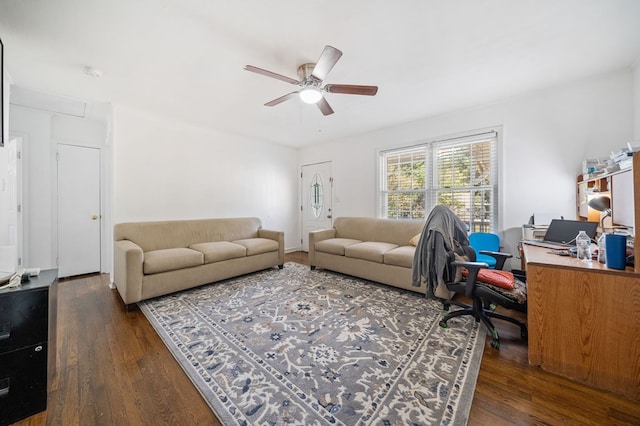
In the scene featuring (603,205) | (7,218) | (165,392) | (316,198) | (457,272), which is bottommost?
(165,392)

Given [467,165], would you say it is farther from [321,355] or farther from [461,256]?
[321,355]

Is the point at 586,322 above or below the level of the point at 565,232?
below

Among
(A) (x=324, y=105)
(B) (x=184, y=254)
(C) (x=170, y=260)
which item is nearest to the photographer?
(A) (x=324, y=105)

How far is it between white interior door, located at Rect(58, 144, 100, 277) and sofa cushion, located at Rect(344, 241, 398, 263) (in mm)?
4241

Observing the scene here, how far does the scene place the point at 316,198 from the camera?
5.69 meters

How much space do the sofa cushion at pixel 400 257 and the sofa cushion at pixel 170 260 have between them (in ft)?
8.26

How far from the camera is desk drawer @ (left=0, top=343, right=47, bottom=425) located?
1.28 metres

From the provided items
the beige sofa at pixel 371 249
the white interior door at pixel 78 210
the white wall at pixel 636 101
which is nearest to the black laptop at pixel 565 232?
the white wall at pixel 636 101

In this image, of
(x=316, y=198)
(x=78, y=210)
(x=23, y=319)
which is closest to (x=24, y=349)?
(x=23, y=319)

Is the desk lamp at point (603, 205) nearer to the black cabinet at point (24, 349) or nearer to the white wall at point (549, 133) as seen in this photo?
the white wall at point (549, 133)

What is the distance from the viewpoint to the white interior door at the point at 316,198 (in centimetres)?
543

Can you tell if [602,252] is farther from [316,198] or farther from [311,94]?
[316,198]

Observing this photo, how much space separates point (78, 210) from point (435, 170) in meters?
5.84

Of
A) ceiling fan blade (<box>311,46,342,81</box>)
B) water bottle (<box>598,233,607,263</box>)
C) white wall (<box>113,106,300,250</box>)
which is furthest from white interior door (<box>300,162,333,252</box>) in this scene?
water bottle (<box>598,233,607,263</box>)
